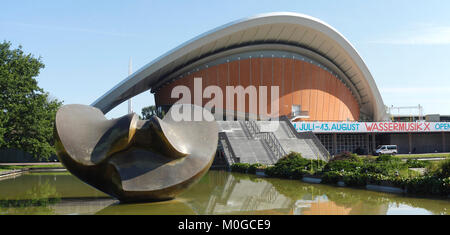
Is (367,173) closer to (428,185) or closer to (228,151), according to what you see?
(428,185)

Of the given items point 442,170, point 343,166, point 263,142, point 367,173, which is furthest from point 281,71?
point 442,170

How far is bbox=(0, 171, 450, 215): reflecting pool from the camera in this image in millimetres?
10062

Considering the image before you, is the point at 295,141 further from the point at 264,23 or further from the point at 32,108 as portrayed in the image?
the point at 32,108

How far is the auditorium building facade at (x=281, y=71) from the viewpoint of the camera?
4181 centimetres

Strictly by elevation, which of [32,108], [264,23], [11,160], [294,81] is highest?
[264,23]

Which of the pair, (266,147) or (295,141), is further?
(295,141)

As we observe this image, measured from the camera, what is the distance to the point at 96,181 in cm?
1110

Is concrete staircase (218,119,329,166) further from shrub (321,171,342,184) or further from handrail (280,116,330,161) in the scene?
shrub (321,171,342,184)

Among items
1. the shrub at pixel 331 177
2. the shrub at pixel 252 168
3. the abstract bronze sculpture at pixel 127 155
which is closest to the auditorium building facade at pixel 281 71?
the shrub at pixel 252 168

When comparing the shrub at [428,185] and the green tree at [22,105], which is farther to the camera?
the green tree at [22,105]

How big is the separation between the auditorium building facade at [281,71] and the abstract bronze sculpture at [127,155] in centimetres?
3013

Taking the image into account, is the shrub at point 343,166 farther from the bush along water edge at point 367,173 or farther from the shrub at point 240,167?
the shrub at point 240,167
